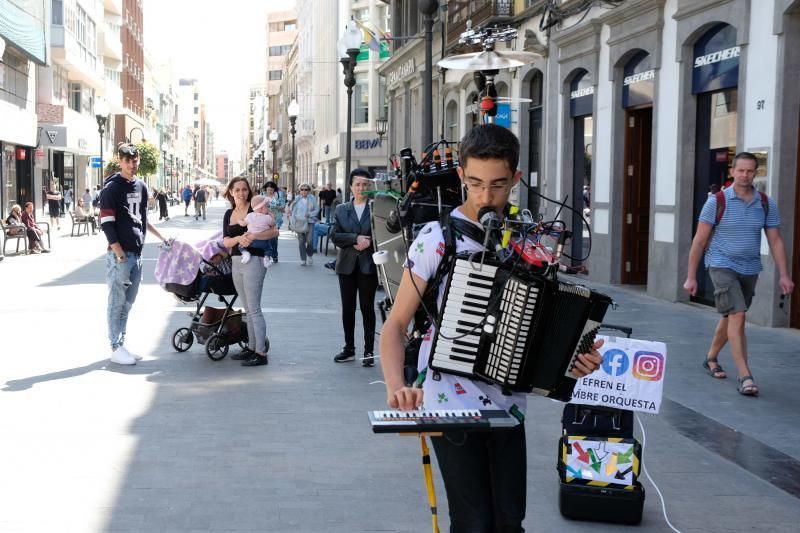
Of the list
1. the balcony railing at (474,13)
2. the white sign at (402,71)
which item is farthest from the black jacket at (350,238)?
the white sign at (402,71)

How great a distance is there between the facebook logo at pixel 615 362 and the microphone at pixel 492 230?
2.42m

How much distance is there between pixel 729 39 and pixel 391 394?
38.9 feet

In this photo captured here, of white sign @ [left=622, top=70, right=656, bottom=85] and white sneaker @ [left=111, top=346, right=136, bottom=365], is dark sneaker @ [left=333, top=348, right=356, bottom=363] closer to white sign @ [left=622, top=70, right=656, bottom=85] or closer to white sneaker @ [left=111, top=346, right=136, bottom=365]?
white sneaker @ [left=111, top=346, right=136, bottom=365]

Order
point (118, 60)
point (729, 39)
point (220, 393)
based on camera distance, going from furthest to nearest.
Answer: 1. point (118, 60)
2. point (729, 39)
3. point (220, 393)

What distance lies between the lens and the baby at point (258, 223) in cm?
927

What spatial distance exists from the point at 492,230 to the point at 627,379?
2517mm

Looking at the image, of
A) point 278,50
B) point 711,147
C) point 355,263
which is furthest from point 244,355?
point 278,50

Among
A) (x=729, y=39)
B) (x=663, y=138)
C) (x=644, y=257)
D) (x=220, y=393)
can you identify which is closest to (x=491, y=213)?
(x=220, y=393)

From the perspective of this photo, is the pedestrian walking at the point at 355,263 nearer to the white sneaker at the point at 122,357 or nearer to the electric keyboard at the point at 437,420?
the white sneaker at the point at 122,357

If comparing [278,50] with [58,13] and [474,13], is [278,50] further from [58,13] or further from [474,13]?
[474,13]

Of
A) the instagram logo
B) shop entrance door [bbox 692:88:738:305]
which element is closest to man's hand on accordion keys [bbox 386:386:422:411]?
the instagram logo

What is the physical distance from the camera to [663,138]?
15.4 meters

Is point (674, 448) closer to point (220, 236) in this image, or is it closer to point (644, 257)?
point (220, 236)

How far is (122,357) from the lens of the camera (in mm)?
9273
